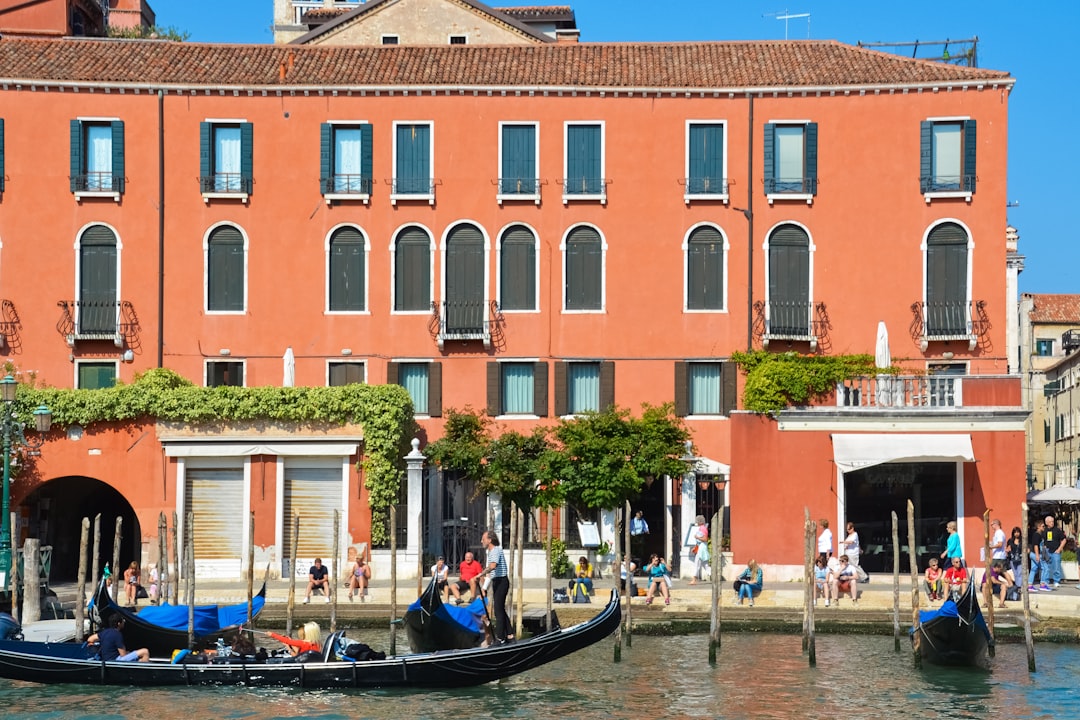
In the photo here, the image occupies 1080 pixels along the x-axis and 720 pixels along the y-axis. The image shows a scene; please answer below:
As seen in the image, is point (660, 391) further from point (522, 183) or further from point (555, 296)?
point (522, 183)

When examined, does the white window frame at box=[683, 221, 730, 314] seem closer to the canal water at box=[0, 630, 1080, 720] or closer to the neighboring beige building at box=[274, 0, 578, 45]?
the neighboring beige building at box=[274, 0, 578, 45]

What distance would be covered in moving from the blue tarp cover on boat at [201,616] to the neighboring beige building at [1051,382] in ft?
117

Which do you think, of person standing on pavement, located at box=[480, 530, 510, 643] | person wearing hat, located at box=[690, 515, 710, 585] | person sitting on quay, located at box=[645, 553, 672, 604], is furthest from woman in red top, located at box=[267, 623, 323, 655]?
person wearing hat, located at box=[690, 515, 710, 585]

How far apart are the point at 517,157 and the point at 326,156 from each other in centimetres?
362

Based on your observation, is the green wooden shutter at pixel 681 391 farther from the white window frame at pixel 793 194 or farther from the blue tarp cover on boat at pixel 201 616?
the blue tarp cover on boat at pixel 201 616

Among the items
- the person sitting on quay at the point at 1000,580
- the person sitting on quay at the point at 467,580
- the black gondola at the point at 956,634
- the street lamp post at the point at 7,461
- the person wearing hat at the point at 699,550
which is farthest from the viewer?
the person wearing hat at the point at 699,550

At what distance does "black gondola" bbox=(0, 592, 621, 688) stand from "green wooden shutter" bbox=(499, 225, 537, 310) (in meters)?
11.6

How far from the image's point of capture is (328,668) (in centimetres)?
2083

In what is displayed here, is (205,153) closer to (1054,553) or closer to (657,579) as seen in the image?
(657,579)

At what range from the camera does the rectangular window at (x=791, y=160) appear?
A: 3191 centimetres

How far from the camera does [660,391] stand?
3189 centimetres

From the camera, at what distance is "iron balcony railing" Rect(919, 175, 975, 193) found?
104 ft

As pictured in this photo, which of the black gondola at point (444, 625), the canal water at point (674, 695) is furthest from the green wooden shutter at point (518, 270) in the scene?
the black gondola at point (444, 625)

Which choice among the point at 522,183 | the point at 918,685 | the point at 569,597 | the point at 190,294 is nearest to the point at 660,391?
the point at 522,183
